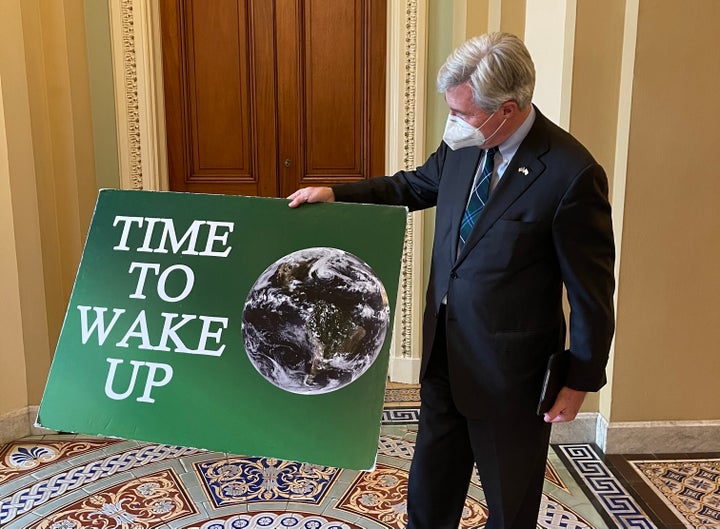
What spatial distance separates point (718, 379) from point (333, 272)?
2049 mm

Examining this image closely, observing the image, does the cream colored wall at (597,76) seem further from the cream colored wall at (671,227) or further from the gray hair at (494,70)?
the gray hair at (494,70)

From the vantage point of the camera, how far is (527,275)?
146cm

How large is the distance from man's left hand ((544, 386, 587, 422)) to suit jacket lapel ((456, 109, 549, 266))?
16.2 inches

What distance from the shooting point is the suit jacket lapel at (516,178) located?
4.68 ft

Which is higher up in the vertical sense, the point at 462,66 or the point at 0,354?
the point at 462,66

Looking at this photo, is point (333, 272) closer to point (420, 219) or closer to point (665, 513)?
point (665, 513)

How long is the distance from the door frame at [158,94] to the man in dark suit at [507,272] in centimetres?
154

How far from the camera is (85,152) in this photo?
2.97 metres

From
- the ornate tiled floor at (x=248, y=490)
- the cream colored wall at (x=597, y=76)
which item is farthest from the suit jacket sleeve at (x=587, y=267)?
the cream colored wall at (x=597, y=76)

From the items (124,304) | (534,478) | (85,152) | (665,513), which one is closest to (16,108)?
(85,152)

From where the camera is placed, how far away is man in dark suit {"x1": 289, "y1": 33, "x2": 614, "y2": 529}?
138cm

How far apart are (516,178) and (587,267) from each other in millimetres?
247

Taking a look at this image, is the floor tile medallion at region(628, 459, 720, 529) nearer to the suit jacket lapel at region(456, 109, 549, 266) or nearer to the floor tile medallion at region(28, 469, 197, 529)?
the suit jacket lapel at region(456, 109, 549, 266)

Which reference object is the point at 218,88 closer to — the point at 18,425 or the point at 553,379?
the point at 18,425
